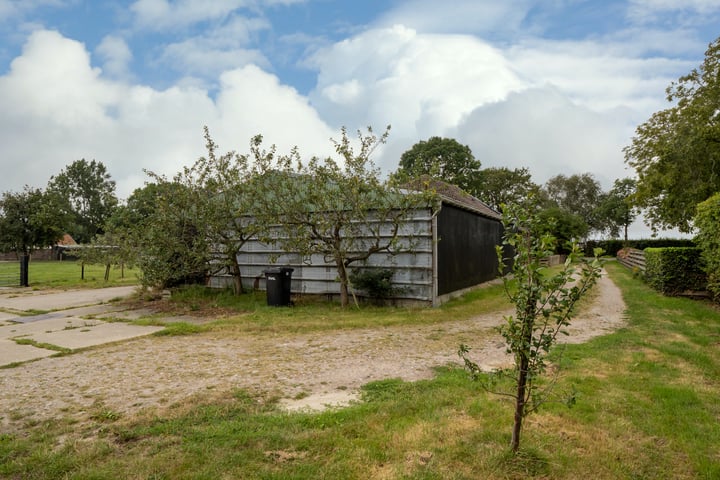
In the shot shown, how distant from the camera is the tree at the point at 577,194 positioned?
55.6m

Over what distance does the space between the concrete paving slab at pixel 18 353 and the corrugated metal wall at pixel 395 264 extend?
5.73 m

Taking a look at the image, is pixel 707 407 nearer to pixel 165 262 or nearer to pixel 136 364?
pixel 136 364

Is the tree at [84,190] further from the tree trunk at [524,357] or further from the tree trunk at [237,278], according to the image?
the tree trunk at [524,357]

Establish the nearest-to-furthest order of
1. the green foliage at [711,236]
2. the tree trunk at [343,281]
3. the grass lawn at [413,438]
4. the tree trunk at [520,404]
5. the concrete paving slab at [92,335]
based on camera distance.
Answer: the grass lawn at [413,438] < the tree trunk at [520,404] < the concrete paving slab at [92,335] < the green foliage at [711,236] < the tree trunk at [343,281]

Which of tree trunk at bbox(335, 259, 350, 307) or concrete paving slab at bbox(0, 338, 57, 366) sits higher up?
tree trunk at bbox(335, 259, 350, 307)

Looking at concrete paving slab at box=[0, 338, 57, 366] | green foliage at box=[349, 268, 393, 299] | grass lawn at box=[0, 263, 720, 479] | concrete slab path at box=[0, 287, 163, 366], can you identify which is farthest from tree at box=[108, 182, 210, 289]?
grass lawn at box=[0, 263, 720, 479]

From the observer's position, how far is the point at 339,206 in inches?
400

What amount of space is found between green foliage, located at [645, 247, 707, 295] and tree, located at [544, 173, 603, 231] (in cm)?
4741

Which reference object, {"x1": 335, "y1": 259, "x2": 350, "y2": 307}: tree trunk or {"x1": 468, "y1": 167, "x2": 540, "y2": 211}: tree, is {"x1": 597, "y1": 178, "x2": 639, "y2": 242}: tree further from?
{"x1": 335, "y1": 259, "x2": 350, "y2": 307}: tree trunk

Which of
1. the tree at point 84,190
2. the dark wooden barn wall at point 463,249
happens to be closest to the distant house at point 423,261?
the dark wooden barn wall at point 463,249

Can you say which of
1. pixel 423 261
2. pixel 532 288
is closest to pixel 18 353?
pixel 532 288

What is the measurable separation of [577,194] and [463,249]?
2014 inches

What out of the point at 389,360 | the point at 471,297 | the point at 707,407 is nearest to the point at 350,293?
the point at 471,297

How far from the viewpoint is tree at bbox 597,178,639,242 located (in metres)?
46.1
